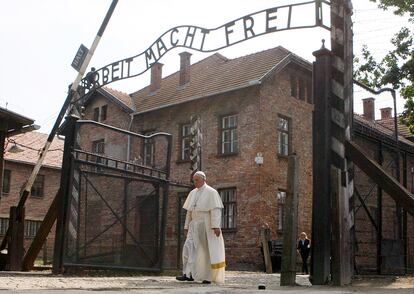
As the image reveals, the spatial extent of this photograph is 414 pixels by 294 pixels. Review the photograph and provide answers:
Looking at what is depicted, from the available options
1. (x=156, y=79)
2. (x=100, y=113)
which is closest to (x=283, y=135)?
(x=156, y=79)

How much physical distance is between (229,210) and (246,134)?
3.06 metres

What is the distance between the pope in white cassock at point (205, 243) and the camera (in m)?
9.45

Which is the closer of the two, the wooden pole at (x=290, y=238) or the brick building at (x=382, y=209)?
the wooden pole at (x=290, y=238)

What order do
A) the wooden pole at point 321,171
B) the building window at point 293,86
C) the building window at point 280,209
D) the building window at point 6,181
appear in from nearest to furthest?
the wooden pole at point 321,171, the building window at point 280,209, the building window at point 293,86, the building window at point 6,181

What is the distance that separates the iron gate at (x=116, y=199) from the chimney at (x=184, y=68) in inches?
626

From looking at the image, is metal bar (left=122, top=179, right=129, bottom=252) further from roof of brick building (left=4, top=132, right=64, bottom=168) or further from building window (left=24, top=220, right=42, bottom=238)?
building window (left=24, top=220, right=42, bottom=238)

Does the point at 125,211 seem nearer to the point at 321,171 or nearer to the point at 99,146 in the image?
the point at 99,146


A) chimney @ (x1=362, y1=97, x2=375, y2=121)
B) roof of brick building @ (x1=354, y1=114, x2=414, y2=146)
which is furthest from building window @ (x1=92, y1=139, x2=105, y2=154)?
chimney @ (x1=362, y1=97, x2=375, y2=121)

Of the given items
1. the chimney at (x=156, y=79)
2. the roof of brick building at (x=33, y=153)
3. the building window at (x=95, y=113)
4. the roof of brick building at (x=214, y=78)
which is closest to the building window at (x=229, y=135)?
the roof of brick building at (x=214, y=78)

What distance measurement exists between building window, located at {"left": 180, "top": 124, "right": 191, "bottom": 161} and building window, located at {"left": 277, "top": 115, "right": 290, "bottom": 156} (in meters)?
4.07

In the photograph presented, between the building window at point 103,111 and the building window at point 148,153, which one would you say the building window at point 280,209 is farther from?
the building window at point 148,153

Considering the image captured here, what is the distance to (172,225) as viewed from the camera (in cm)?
2400

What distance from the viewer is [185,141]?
86.0 ft

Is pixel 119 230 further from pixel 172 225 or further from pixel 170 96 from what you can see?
A: pixel 170 96
